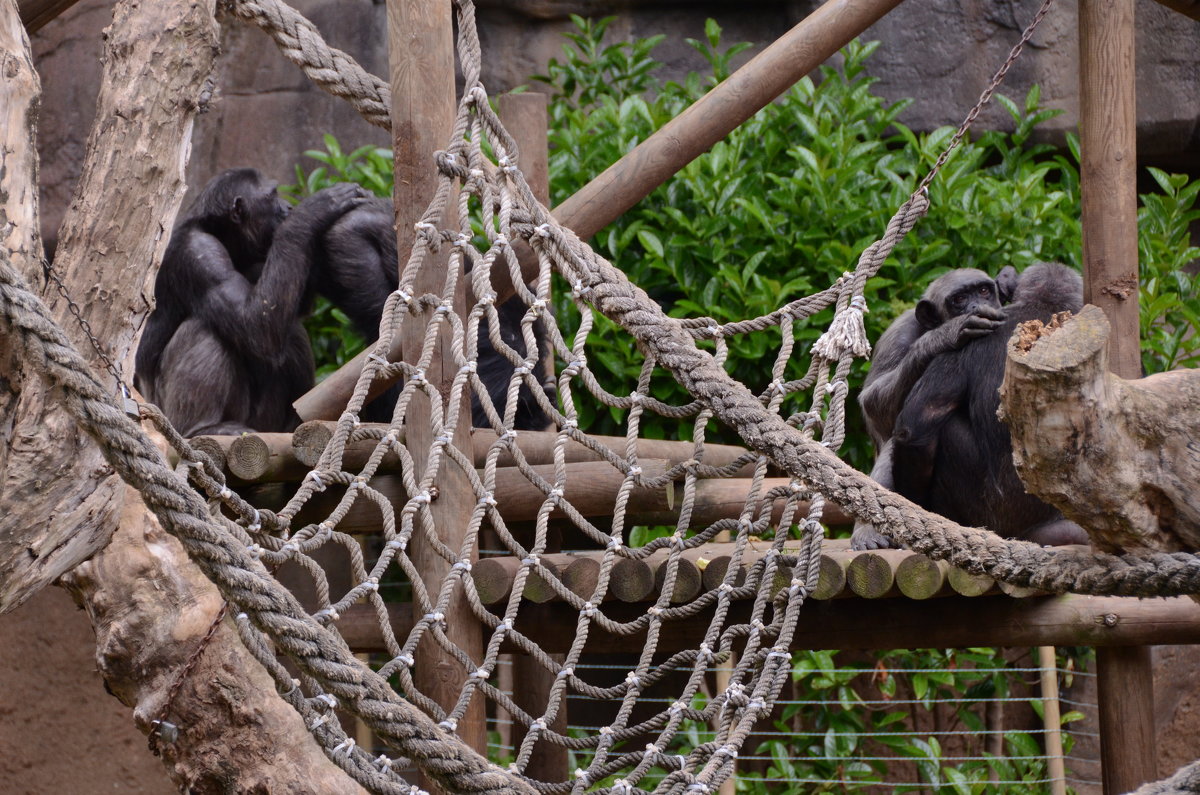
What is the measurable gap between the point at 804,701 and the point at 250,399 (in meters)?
2.31

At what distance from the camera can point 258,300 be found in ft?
13.1

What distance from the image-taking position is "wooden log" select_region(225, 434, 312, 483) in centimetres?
285

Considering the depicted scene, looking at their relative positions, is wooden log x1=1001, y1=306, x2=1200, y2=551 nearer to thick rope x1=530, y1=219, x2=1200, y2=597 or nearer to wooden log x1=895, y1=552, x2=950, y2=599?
thick rope x1=530, y1=219, x2=1200, y2=597

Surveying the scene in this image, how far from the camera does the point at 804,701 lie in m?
4.58

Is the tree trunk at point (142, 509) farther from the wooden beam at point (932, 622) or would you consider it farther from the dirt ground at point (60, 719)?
the dirt ground at point (60, 719)

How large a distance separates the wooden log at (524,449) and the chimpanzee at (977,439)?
1.89 feet

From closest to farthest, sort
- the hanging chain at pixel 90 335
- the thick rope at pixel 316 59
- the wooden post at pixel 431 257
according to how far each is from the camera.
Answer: the hanging chain at pixel 90 335
the wooden post at pixel 431 257
the thick rope at pixel 316 59

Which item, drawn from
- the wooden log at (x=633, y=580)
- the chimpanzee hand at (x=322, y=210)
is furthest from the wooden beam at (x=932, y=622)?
the chimpanzee hand at (x=322, y=210)

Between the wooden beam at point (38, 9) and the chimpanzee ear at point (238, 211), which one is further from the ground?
the wooden beam at point (38, 9)

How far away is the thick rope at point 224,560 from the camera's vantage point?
1.71 metres

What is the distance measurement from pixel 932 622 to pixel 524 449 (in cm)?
114

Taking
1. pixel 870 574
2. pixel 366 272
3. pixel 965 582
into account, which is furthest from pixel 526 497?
pixel 366 272

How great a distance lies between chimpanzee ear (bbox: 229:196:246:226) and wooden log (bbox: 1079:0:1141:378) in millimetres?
2739

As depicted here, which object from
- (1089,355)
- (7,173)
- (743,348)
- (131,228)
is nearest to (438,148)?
(131,228)
